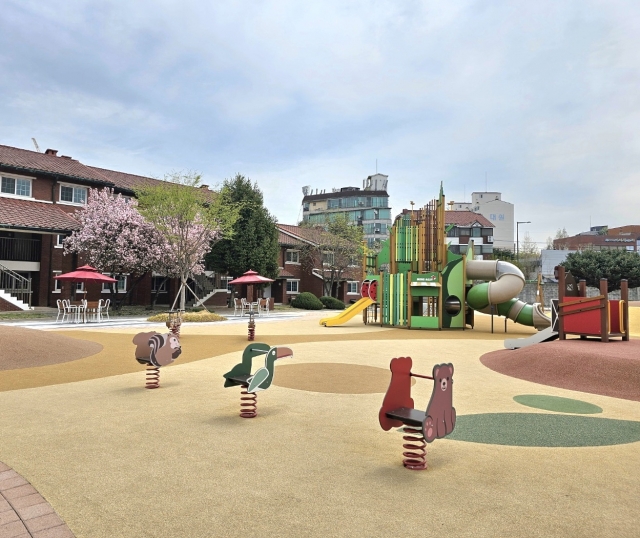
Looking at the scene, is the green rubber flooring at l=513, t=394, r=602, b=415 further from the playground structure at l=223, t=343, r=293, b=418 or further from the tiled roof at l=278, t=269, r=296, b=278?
the tiled roof at l=278, t=269, r=296, b=278

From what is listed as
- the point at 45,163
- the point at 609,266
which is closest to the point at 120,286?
the point at 45,163

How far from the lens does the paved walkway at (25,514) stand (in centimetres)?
384

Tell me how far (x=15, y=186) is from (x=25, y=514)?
34.7 meters

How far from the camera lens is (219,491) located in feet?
15.4

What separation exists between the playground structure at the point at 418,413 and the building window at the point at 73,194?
35362 millimetres

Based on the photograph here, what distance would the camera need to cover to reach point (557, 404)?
8789mm

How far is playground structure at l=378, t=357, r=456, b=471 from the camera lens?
5.37 meters

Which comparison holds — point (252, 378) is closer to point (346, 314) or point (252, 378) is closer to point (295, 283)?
point (346, 314)

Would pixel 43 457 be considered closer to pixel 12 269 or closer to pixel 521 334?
pixel 521 334

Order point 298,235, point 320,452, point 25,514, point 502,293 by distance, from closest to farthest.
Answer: point 25,514 < point 320,452 < point 502,293 < point 298,235

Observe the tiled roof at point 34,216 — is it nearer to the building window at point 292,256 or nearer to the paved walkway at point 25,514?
the building window at point 292,256

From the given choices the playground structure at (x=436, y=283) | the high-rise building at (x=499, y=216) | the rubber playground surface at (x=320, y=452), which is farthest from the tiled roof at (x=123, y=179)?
the high-rise building at (x=499, y=216)

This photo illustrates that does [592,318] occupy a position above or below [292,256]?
below

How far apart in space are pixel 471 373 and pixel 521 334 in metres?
12.9
